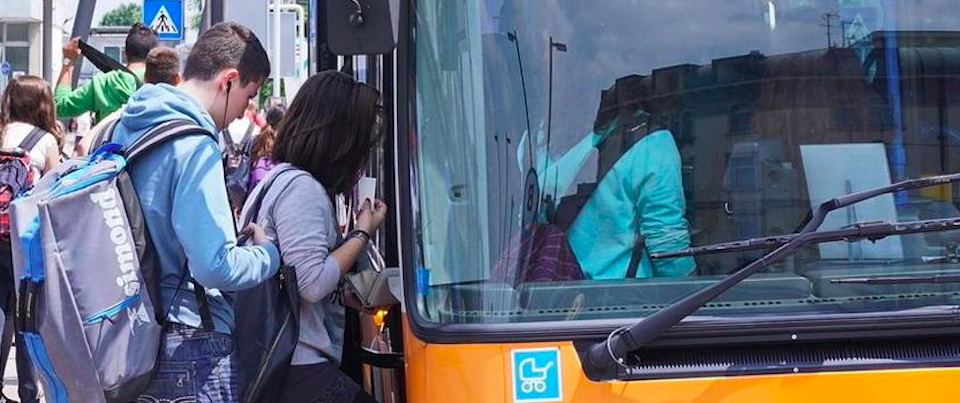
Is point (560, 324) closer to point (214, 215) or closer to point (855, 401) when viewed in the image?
point (855, 401)

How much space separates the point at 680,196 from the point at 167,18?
31.6 ft

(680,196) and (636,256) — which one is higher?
(680,196)

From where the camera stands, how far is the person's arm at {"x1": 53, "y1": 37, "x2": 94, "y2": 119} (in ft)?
22.6

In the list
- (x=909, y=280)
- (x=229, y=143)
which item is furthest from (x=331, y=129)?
(x=229, y=143)

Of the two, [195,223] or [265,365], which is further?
[265,365]

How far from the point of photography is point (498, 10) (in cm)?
293

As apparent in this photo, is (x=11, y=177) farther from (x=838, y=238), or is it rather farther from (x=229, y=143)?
(x=838, y=238)

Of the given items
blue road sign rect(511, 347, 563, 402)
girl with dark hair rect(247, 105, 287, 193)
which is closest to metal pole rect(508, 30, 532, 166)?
blue road sign rect(511, 347, 563, 402)

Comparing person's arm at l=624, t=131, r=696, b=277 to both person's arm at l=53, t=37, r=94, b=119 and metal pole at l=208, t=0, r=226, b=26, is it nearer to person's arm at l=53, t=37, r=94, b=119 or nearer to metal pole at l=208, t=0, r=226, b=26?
metal pole at l=208, t=0, r=226, b=26

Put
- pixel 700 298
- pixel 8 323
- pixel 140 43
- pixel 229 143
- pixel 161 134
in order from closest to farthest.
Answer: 1. pixel 700 298
2. pixel 161 134
3. pixel 8 323
4. pixel 140 43
5. pixel 229 143

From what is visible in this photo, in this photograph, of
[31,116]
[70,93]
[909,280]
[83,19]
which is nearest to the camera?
[909,280]

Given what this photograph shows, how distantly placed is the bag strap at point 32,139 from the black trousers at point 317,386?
3.27 metres

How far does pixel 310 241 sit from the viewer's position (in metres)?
3.34

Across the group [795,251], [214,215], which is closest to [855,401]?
[795,251]
